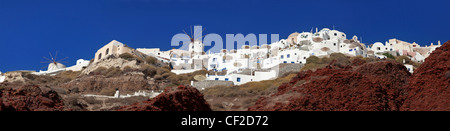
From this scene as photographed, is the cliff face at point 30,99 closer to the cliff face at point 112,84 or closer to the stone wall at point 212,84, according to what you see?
the stone wall at point 212,84

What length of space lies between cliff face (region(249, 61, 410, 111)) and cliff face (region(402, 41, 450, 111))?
634 millimetres

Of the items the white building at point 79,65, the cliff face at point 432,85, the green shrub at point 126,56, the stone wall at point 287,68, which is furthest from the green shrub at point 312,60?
the white building at point 79,65

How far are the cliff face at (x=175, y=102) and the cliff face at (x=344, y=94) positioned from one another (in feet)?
8.70

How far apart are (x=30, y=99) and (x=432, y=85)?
18.5 m

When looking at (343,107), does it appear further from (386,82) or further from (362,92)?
(386,82)

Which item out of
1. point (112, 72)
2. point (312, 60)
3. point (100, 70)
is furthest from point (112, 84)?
point (312, 60)

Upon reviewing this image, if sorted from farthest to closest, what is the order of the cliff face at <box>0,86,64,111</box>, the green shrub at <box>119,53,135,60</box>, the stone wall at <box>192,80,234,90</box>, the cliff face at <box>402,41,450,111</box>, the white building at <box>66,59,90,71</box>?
the white building at <box>66,59,90,71</box> < the green shrub at <box>119,53,135,60</box> < the stone wall at <box>192,80,234,90</box> < the cliff face at <box>0,86,64,111</box> < the cliff face at <box>402,41,450,111</box>

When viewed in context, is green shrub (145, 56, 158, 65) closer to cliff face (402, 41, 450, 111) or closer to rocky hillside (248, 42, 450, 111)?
rocky hillside (248, 42, 450, 111)

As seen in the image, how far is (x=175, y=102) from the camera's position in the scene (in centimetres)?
1744

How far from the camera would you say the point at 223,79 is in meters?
40.4

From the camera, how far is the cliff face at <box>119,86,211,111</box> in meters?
16.0

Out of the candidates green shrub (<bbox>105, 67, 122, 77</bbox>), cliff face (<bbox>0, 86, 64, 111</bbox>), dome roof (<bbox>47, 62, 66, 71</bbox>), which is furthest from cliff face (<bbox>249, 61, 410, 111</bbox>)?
dome roof (<bbox>47, 62, 66, 71</bbox>)

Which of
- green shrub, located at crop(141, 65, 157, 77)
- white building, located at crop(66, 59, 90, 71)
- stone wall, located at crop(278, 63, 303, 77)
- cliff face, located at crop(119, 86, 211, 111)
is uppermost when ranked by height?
white building, located at crop(66, 59, 90, 71)
